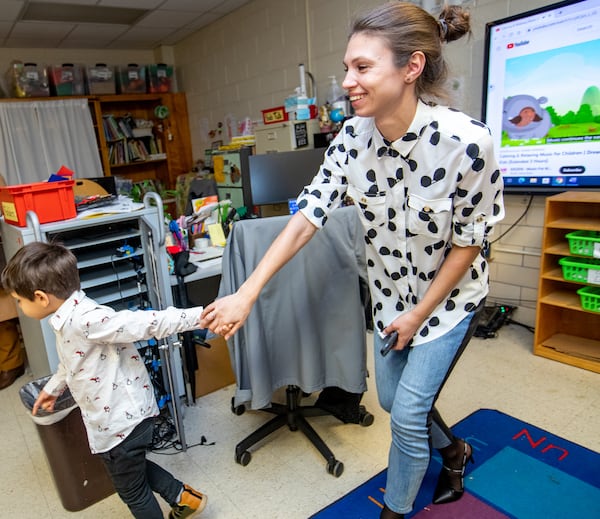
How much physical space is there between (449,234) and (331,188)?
0.38 metres

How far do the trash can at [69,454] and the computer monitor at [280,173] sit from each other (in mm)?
1609

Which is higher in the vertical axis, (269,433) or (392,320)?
(392,320)

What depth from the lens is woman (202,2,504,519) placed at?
1129 mm

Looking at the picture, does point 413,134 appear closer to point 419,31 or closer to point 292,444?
point 419,31

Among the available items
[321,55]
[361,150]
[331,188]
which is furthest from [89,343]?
[321,55]

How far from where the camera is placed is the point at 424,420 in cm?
128

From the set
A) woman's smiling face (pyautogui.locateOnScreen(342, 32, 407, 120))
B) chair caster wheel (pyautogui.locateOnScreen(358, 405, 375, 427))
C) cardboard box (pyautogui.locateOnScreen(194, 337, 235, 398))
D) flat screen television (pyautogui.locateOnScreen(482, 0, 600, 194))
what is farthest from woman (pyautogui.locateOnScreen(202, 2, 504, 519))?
flat screen television (pyautogui.locateOnScreen(482, 0, 600, 194))

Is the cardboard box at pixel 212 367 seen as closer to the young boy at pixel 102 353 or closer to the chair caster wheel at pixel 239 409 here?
the chair caster wheel at pixel 239 409

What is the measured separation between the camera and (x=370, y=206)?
1.34 metres

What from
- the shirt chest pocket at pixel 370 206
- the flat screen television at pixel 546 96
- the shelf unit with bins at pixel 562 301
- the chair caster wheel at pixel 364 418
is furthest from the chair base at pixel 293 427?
the flat screen television at pixel 546 96

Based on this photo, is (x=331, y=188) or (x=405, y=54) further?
(x=331, y=188)

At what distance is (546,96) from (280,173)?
1.56m

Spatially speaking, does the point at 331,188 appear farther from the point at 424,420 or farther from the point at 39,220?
the point at 39,220

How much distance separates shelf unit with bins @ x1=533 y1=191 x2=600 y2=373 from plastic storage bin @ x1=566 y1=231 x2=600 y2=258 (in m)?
0.04
